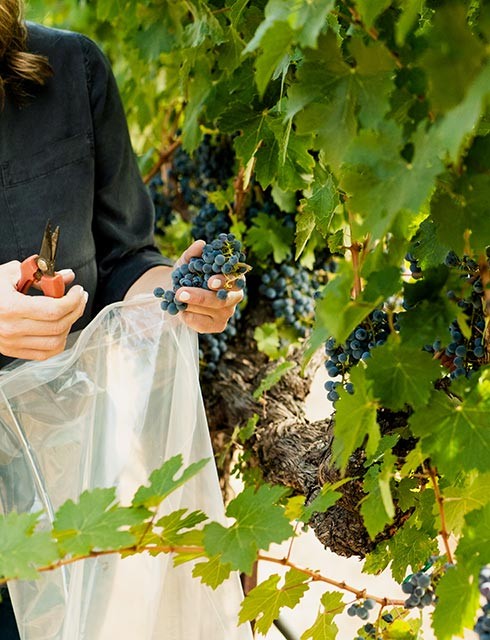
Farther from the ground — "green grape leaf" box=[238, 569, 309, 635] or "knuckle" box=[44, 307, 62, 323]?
"knuckle" box=[44, 307, 62, 323]

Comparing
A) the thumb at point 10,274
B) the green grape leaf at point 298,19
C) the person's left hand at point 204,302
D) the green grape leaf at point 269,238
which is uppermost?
the green grape leaf at point 298,19

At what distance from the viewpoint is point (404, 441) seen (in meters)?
1.04

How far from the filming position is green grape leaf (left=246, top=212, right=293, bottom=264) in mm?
1587

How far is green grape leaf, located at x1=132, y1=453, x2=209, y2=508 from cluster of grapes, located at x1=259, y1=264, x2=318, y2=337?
0.92m

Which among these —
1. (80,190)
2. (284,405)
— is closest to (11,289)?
(80,190)

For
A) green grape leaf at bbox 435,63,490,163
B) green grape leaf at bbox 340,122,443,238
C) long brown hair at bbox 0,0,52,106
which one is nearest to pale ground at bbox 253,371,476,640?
long brown hair at bbox 0,0,52,106

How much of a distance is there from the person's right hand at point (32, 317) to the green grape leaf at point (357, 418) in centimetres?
40

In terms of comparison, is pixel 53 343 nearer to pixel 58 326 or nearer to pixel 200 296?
pixel 58 326

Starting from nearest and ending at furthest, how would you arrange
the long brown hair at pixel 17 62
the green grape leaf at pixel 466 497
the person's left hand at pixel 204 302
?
the green grape leaf at pixel 466 497 → the person's left hand at pixel 204 302 → the long brown hair at pixel 17 62

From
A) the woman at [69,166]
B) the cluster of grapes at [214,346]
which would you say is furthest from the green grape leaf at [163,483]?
the cluster of grapes at [214,346]

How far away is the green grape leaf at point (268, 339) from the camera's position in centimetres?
159

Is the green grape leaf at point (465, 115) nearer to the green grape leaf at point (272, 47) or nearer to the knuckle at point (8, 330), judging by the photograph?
the green grape leaf at point (272, 47)

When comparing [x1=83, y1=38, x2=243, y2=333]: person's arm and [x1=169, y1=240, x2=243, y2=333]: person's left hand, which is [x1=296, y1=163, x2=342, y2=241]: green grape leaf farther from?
[x1=83, y1=38, x2=243, y2=333]: person's arm

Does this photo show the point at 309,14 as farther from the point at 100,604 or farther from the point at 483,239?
the point at 100,604
